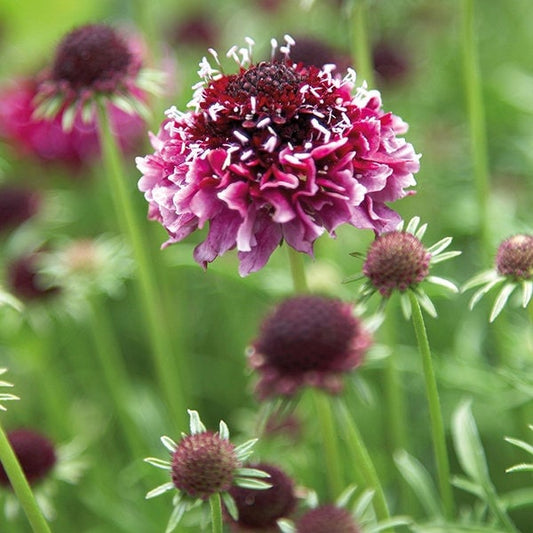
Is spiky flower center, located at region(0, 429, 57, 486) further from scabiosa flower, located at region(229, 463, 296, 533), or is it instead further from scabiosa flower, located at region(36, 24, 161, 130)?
scabiosa flower, located at region(36, 24, 161, 130)

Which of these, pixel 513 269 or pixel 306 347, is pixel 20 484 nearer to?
pixel 306 347

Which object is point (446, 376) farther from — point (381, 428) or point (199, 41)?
point (199, 41)

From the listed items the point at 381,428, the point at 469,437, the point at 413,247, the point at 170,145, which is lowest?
the point at 381,428

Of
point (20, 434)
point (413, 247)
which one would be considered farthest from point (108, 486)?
point (413, 247)

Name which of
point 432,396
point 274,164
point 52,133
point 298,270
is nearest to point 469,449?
point 432,396

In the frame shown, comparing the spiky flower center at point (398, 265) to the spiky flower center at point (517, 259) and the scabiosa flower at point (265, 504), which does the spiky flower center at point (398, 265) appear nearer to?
the spiky flower center at point (517, 259)

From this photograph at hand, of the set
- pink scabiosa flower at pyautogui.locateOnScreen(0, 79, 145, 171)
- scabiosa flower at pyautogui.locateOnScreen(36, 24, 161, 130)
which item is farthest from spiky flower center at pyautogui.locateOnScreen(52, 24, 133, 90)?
A: pink scabiosa flower at pyautogui.locateOnScreen(0, 79, 145, 171)
